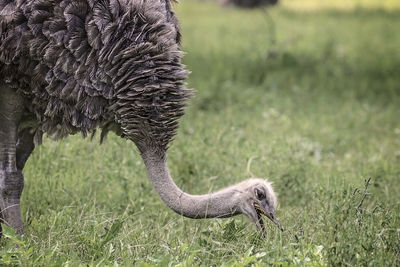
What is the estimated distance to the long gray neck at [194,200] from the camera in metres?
4.99

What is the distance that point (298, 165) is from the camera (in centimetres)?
713

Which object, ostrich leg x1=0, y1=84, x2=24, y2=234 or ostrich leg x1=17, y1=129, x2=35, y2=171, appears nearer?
ostrich leg x1=0, y1=84, x2=24, y2=234

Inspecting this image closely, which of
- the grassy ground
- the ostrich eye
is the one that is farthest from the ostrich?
the grassy ground

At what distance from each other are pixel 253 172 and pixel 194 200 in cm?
189

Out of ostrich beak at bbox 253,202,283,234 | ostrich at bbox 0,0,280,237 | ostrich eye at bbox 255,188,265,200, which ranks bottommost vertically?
ostrich beak at bbox 253,202,283,234

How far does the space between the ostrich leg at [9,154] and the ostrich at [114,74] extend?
0.08 meters

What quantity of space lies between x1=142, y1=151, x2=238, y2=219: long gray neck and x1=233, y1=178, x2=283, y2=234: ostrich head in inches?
2.2

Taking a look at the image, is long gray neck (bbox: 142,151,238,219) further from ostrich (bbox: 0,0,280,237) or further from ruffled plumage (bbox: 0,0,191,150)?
ruffled plumage (bbox: 0,0,191,150)

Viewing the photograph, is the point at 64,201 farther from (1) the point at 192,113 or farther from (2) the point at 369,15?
(2) the point at 369,15

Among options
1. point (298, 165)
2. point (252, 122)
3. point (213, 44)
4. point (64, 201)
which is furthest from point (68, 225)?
point (213, 44)

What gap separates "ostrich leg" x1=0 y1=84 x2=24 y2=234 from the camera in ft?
17.5

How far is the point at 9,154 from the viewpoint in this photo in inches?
211

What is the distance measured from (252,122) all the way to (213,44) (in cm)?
554

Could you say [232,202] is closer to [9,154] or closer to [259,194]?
[259,194]
